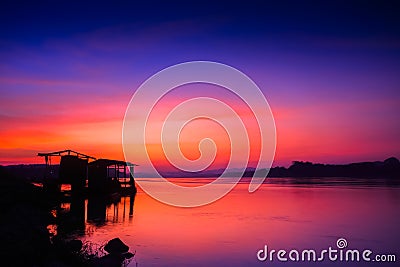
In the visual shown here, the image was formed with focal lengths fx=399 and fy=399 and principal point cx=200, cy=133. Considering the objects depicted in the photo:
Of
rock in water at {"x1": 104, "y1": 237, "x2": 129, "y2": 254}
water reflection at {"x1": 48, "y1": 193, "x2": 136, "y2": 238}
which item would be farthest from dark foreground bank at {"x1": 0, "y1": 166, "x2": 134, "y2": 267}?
water reflection at {"x1": 48, "y1": 193, "x2": 136, "y2": 238}

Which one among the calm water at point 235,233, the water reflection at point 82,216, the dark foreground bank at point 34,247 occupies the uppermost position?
the dark foreground bank at point 34,247

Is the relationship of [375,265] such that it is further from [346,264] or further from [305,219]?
[305,219]

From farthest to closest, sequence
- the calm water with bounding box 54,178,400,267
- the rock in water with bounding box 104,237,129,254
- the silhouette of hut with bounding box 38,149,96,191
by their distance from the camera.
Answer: the silhouette of hut with bounding box 38,149,96,191, the calm water with bounding box 54,178,400,267, the rock in water with bounding box 104,237,129,254

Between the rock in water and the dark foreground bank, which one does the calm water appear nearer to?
the rock in water

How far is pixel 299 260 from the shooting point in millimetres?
25438

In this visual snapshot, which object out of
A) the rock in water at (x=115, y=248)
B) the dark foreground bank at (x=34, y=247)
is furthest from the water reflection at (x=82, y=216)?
the dark foreground bank at (x=34, y=247)

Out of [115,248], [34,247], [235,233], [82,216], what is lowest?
[235,233]

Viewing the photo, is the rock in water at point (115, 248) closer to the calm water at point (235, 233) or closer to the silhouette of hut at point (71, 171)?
the calm water at point (235, 233)

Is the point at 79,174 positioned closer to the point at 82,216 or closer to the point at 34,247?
the point at 82,216

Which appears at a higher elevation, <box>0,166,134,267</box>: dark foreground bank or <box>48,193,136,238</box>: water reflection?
<box>0,166,134,267</box>: dark foreground bank

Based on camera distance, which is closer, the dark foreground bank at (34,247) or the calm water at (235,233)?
the dark foreground bank at (34,247)

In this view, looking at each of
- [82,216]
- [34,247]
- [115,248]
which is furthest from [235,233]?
[34,247]

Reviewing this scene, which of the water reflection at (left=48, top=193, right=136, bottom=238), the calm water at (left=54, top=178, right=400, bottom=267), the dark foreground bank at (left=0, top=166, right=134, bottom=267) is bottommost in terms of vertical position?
the calm water at (left=54, top=178, right=400, bottom=267)

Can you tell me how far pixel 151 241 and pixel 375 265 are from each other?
Result: 15.4 metres
